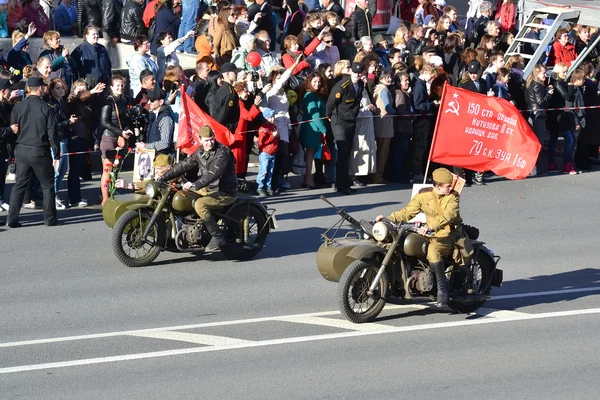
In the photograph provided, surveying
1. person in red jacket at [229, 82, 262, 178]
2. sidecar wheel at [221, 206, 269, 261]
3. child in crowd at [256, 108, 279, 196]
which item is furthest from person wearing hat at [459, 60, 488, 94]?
sidecar wheel at [221, 206, 269, 261]

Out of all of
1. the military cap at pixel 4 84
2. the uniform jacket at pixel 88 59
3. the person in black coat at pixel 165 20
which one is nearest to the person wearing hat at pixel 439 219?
the military cap at pixel 4 84

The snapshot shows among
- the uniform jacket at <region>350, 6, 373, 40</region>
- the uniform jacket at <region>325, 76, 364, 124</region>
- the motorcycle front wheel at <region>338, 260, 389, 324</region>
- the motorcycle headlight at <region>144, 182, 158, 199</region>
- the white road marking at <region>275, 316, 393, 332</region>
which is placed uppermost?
the uniform jacket at <region>350, 6, 373, 40</region>

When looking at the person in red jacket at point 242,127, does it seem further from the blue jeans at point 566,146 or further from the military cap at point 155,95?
the blue jeans at point 566,146

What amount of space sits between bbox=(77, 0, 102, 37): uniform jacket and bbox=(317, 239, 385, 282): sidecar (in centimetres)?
1192

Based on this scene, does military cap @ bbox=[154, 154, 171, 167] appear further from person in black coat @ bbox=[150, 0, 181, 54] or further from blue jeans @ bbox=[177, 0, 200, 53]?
blue jeans @ bbox=[177, 0, 200, 53]

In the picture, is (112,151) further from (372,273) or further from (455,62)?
(455,62)

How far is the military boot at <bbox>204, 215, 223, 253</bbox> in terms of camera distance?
14164 millimetres

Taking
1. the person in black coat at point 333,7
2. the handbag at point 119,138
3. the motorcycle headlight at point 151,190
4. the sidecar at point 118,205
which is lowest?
the sidecar at point 118,205

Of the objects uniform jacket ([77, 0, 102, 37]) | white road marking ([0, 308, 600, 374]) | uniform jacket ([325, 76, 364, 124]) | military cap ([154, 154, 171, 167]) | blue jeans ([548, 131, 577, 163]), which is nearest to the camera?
white road marking ([0, 308, 600, 374])

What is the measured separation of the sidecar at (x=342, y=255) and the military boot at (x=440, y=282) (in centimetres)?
56

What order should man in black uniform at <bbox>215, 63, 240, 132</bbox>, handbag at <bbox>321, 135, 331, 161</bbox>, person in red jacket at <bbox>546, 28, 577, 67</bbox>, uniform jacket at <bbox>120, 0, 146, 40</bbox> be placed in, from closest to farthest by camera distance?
man in black uniform at <bbox>215, 63, 240, 132</bbox>, handbag at <bbox>321, 135, 331, 161</bbox>, uniform jacket at <bbox>120, 0, 146, 40</bbox>, person in red jacket at <bbox>546, 28, 577, 67</bbox>

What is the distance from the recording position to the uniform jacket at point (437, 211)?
11.9m

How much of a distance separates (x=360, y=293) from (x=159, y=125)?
→ 6343 millimetres

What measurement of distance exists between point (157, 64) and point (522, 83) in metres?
6.81
